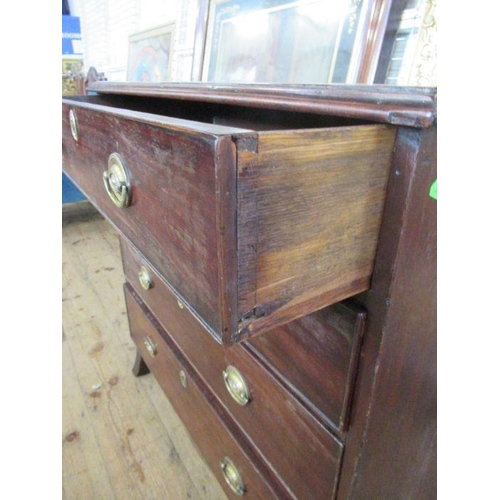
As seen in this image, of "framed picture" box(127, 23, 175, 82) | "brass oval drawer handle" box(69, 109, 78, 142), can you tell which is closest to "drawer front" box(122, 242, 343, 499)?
"brass oval drawer handle" box(69, 109, 78, 142)

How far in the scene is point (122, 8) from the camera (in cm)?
182

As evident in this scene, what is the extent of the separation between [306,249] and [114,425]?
1164mm

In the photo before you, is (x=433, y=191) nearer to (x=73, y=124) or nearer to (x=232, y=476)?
(x=73, y=124)

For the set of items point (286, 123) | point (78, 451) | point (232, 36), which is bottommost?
point (78, 451)

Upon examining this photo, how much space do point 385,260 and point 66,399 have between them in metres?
1.31

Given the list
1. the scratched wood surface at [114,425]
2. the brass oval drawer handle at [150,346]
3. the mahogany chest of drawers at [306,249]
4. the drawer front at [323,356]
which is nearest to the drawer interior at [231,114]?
the mahogany chest of drawers at [306,249]

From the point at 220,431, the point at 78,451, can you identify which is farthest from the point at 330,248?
the point at 78,451

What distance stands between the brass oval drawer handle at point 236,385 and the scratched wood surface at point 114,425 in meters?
0.54

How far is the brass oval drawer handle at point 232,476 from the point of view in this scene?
74 centimetres

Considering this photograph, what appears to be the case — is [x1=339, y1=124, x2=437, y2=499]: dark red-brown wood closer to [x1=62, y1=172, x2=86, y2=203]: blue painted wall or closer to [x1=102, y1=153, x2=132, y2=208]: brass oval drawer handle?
[x1=102, y1=153, x2=132, y2=208]: brass oval drawer handle

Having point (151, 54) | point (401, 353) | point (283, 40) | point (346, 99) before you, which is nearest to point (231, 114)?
point (283, 40)

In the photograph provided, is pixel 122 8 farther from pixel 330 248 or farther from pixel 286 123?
pixel 330 248

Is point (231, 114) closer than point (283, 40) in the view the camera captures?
Yes

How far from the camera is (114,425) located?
1.17 meters
